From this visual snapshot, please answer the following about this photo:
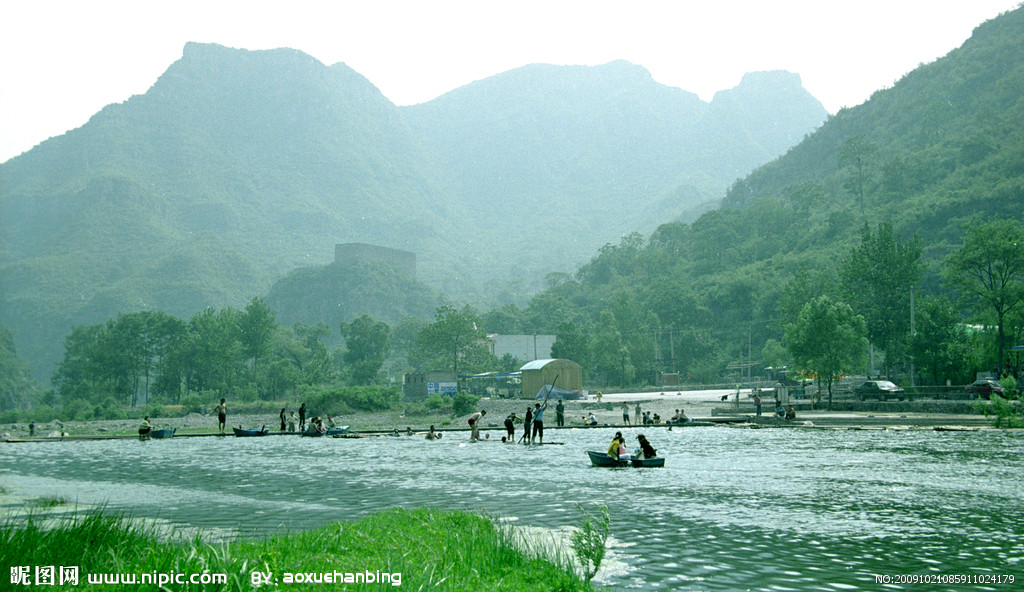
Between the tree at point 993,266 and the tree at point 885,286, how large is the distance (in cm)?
939

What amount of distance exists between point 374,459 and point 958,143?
173230 mm

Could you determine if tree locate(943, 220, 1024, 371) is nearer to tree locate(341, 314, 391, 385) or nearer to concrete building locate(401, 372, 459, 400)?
concrete building locate(401, 372, 459, 400)

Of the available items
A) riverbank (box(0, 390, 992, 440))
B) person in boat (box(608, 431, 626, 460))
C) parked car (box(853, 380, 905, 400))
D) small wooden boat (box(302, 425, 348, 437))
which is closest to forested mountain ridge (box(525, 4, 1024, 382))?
parked car (box(853, 380, 905, 400))

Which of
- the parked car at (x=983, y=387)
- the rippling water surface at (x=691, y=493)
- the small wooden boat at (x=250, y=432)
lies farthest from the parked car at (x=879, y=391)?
the small wooden boat at (x=250, y=432)

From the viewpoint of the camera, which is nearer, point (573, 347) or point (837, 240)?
point (573, 347)

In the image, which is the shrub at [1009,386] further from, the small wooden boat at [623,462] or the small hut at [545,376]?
the small hut at [545,376]

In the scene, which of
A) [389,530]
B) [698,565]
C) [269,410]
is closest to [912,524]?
[698,565]

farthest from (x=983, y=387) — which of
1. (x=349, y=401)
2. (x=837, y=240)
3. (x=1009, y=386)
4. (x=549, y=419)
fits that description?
(x=837, y=240)

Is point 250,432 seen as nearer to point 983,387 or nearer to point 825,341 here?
point 825,341

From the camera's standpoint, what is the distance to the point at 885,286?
77500mm

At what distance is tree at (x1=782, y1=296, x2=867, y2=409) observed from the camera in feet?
217

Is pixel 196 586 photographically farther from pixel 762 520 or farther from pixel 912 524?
pixel 912 524

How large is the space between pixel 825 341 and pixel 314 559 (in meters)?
62.1

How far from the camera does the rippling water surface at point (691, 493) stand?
1448 cm
